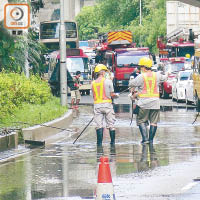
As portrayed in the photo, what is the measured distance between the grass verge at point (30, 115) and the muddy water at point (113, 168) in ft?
2.56

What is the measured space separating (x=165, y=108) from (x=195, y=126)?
8.98m

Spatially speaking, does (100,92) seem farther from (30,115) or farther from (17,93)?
(17,93)

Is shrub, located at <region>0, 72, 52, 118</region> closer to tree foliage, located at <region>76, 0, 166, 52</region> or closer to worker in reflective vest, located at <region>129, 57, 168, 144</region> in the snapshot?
worker in reflective vest, located at <region>129, 57, 168, 144</region>

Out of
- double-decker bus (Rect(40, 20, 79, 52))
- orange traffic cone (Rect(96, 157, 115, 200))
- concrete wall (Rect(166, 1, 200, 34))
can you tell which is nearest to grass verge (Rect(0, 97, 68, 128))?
orange traffic cone (Rect(96, 157, 115, 200))

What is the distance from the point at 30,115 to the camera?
20.7 m

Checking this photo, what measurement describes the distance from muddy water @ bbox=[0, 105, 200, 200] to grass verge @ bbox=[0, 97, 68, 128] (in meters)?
0.78

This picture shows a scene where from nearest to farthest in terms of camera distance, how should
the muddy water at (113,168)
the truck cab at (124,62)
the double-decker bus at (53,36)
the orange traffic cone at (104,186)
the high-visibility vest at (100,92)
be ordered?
1. the orange traffic cone at (104,186)
2. the muddy water at (113,168)
3. the high-visibility vest at (100,92)
4. the truck cab at (124,62)
5. the double-decker bus at (53,36)

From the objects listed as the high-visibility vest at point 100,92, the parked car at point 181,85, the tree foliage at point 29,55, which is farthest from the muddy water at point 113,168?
the parked car at point 181,85

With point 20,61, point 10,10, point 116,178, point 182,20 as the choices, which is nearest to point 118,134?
point 10,10

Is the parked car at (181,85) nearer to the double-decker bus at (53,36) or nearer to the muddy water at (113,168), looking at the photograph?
the muddy water at (113,168)

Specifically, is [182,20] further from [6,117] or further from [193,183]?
[193,183]

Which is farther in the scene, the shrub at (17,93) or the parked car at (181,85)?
the parked car at (181,85)

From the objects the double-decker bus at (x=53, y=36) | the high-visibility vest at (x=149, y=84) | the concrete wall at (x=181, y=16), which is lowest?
the high-visibility vest at (x=149, y=84)

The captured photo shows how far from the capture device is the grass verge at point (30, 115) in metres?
19.5
